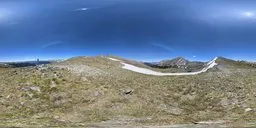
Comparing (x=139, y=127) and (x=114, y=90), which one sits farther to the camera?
(x=114, y=90)

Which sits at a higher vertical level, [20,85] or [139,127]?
[20,85]

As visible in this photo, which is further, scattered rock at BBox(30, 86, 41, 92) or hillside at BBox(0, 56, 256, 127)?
scattered rock at BBox(30, 86, 41, 92)

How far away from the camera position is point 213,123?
197 ft

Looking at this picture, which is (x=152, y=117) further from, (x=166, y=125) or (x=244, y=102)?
(x=244, y=102)

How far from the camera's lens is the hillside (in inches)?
2499

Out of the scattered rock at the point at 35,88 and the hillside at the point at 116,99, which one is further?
the scattered rock at the point at 35,88

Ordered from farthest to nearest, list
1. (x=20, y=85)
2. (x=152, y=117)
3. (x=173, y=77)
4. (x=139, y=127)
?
1. (x=173, y=77)
2. (x=20, y=85)
3. (x=152, y=117)
4. (x=139, y=127)

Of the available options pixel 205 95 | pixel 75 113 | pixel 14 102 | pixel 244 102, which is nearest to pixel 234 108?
pixel 244 102

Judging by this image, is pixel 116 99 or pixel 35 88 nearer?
pixel 116 99

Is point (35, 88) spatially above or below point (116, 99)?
above

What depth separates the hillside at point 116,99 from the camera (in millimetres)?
63469

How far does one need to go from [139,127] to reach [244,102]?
951 inches

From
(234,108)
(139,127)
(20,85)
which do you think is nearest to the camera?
(139,127)

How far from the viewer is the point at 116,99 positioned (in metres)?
74.0
